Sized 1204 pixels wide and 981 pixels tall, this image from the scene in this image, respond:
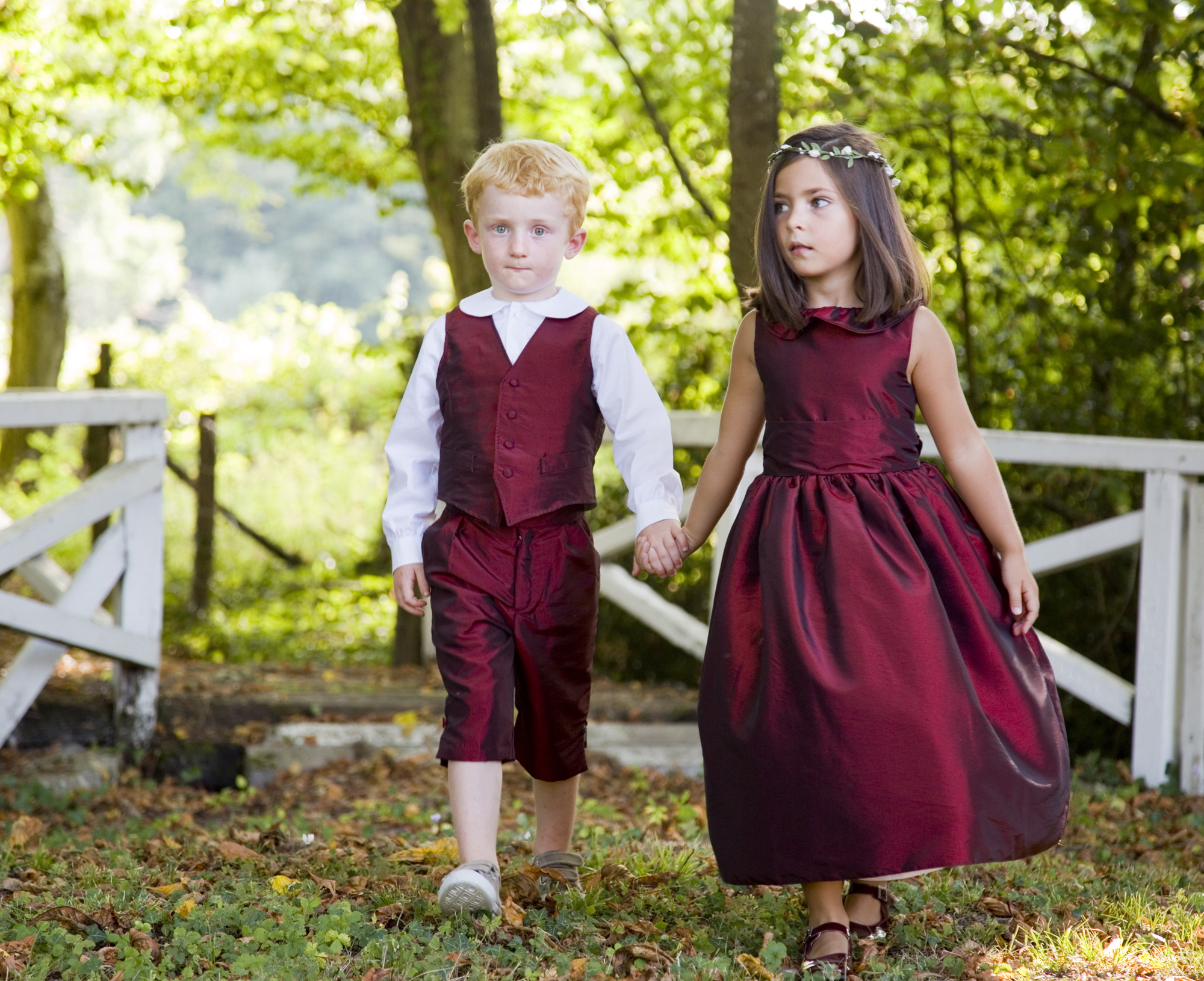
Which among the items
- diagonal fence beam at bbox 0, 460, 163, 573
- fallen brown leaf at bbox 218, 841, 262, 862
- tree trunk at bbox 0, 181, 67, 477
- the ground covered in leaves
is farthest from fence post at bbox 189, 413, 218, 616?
fallen brown leaf at bbox 218, 841, 262, 862

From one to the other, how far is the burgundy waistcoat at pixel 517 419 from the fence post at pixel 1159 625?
88.4 inches

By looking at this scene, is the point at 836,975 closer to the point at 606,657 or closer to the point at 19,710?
the point at 19,710

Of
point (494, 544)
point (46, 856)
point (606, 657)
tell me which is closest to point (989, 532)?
point (494, 544)

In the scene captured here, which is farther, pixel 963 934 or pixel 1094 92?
pixel 1094 92

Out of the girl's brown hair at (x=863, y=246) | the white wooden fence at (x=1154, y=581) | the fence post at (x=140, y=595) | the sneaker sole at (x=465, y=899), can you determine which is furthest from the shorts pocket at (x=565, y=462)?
the fence post at (x=140, y=595)

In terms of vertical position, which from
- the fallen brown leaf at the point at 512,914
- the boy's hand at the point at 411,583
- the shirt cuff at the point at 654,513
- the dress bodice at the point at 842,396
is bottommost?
the fallen brown leaf at the point at 512,914

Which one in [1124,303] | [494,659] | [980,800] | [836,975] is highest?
[1124,303]

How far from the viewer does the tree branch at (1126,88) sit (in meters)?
4.51

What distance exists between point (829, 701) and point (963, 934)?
2.32ft

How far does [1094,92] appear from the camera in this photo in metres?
4.78

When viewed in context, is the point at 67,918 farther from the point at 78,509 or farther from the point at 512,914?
the point at 78,509

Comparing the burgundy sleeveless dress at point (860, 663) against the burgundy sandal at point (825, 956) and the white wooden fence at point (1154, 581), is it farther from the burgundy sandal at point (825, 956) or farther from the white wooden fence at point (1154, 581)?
the white wooden fence at point (1154, 581)

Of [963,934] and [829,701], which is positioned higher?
[829,701]

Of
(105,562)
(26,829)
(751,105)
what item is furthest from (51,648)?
(751,105)
